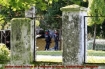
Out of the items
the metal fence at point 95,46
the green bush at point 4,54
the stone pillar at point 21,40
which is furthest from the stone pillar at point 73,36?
the green bush at point 4,54

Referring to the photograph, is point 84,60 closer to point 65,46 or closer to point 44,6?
point 65,46

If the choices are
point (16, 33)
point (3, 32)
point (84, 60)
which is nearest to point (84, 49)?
point (84, 60)

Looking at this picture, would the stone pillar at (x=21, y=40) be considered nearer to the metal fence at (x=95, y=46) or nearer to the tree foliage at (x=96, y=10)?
the metal fence at (x=95, y=46)

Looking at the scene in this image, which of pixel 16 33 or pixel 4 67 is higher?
pixel 16 33

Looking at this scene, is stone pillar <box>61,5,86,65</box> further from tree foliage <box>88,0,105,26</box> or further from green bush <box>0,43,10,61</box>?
tree foliage <box>88,0,105,26</box>

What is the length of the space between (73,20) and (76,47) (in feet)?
2.41

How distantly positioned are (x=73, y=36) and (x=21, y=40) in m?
1.45

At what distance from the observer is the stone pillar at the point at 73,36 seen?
10.5m

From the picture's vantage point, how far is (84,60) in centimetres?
1061

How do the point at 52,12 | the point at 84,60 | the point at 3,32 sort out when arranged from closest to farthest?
the point at 84,60 → the point at 3,32 → the point at 52,12

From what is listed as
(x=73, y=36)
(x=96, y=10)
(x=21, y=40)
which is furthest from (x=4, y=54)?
(x=96, y=10)

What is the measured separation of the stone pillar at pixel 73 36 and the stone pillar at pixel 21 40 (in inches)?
40.0

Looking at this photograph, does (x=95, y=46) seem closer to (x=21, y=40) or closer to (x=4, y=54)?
(x=4, y=54)

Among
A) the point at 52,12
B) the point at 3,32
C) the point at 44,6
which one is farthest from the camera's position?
the point at 52,12
